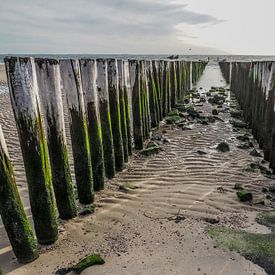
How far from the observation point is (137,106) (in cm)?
819

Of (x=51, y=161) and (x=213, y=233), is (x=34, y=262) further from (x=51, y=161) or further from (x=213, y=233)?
(x=213, y=233)

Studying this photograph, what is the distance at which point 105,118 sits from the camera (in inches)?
233

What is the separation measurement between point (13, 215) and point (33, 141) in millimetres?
836

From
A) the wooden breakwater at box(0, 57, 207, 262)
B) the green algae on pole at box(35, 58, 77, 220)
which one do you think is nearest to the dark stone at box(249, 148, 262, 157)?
the wooden breakwater at box(0, 57, 207, 262)

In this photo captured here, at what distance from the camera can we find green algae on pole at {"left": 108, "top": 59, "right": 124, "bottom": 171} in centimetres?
632

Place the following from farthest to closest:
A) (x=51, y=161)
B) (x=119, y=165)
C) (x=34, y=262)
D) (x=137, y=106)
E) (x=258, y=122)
Answer: (x=258, y=122)
(x=137, y=106)
(x=119, y=165)
(x=51, y=161)
(x=34, y=262)

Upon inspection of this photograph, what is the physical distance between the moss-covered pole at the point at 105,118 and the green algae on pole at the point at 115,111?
15.0 inches

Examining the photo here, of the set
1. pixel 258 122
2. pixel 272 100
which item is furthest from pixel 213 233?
pixel 258 122

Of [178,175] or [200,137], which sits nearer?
[178,175]

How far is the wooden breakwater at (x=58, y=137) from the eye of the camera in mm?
3582

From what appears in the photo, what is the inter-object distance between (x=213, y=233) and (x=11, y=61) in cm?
313

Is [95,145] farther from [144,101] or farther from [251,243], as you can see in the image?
[144,101]

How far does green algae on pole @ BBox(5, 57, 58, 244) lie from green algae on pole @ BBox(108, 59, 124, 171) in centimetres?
258

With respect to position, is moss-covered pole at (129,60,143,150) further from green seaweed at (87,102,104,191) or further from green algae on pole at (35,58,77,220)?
green algae on pole at (35,58,77,220)
